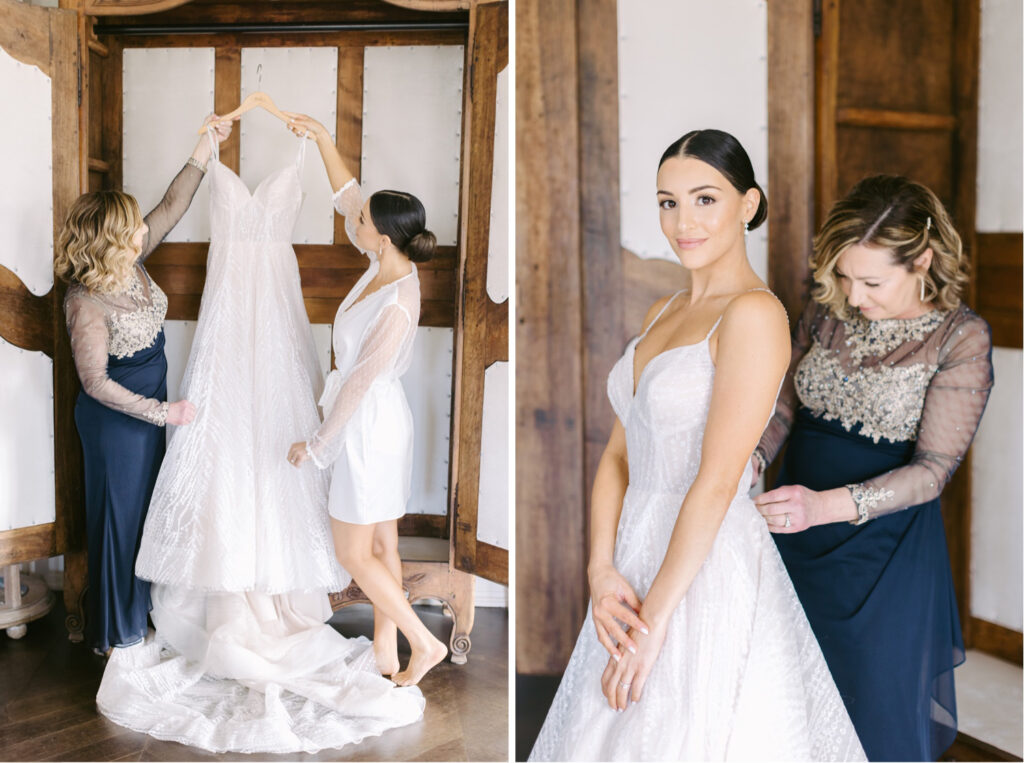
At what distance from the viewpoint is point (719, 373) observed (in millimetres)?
1497

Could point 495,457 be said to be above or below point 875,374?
below

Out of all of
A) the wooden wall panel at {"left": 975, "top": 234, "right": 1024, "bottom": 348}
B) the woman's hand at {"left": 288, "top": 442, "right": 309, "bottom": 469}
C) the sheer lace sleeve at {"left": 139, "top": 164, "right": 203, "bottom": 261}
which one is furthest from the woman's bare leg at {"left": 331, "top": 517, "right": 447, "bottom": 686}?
the wooden wall panel at {"left": 975, "top": 234, "right": 1024, "bottom": 348}

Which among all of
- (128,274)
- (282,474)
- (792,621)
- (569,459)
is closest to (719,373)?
(792,621)

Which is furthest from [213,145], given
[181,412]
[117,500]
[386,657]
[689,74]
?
[386,657]

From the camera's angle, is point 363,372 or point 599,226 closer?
point 363,372

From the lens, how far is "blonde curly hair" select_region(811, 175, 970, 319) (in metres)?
1.87

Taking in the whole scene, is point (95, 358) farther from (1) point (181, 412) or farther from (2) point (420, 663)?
(2) point (420, 663)

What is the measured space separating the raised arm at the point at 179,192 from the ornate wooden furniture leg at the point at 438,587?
119cm

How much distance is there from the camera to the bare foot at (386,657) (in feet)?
7.74

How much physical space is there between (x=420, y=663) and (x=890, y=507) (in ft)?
4.58

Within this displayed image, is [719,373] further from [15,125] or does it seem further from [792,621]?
[15,125]

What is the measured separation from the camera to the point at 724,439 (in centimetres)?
148

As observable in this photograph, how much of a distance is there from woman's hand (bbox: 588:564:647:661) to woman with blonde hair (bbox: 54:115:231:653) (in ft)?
4.26

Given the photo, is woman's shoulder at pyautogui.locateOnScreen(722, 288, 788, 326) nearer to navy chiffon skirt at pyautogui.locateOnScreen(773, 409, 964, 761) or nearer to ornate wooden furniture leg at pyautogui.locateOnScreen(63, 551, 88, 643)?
navy chiffon skirt at pyautogui.locateOnScreen(773, 409, 964, 761)
